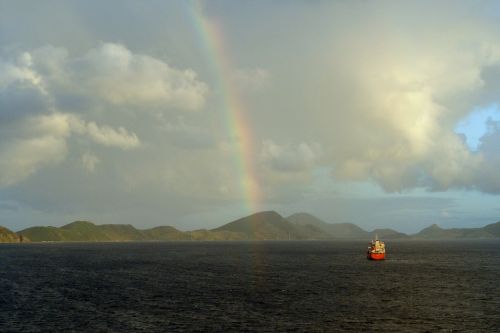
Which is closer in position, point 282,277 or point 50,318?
point 50,318

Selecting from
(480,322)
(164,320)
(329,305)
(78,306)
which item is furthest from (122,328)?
(480,322)

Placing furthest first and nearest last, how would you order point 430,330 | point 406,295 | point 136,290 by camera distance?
point 136,290 < point 406,295 < point 430,330

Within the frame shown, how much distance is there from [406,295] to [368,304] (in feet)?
54.2

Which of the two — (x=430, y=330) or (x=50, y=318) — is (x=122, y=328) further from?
(x=430, y=330)

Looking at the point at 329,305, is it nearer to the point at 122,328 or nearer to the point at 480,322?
the point at 480,322

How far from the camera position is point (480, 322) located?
74.0m

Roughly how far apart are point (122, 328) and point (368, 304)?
→ 46606 millimetres

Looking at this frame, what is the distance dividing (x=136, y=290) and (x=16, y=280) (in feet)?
160

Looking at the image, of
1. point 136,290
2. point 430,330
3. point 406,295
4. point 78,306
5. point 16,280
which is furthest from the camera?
point 16,280

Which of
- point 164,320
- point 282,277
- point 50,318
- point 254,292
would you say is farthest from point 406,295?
point 50,318

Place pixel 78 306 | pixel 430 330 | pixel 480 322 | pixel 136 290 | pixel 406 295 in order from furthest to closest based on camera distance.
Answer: pixel 136 290
pixel 406 295
pixel 78 306
pixel 480 322
pixel 430 330

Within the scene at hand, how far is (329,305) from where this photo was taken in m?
89.6

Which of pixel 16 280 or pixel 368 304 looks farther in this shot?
pixel 16 280

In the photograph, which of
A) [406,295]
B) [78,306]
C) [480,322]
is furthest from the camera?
[406,295]
